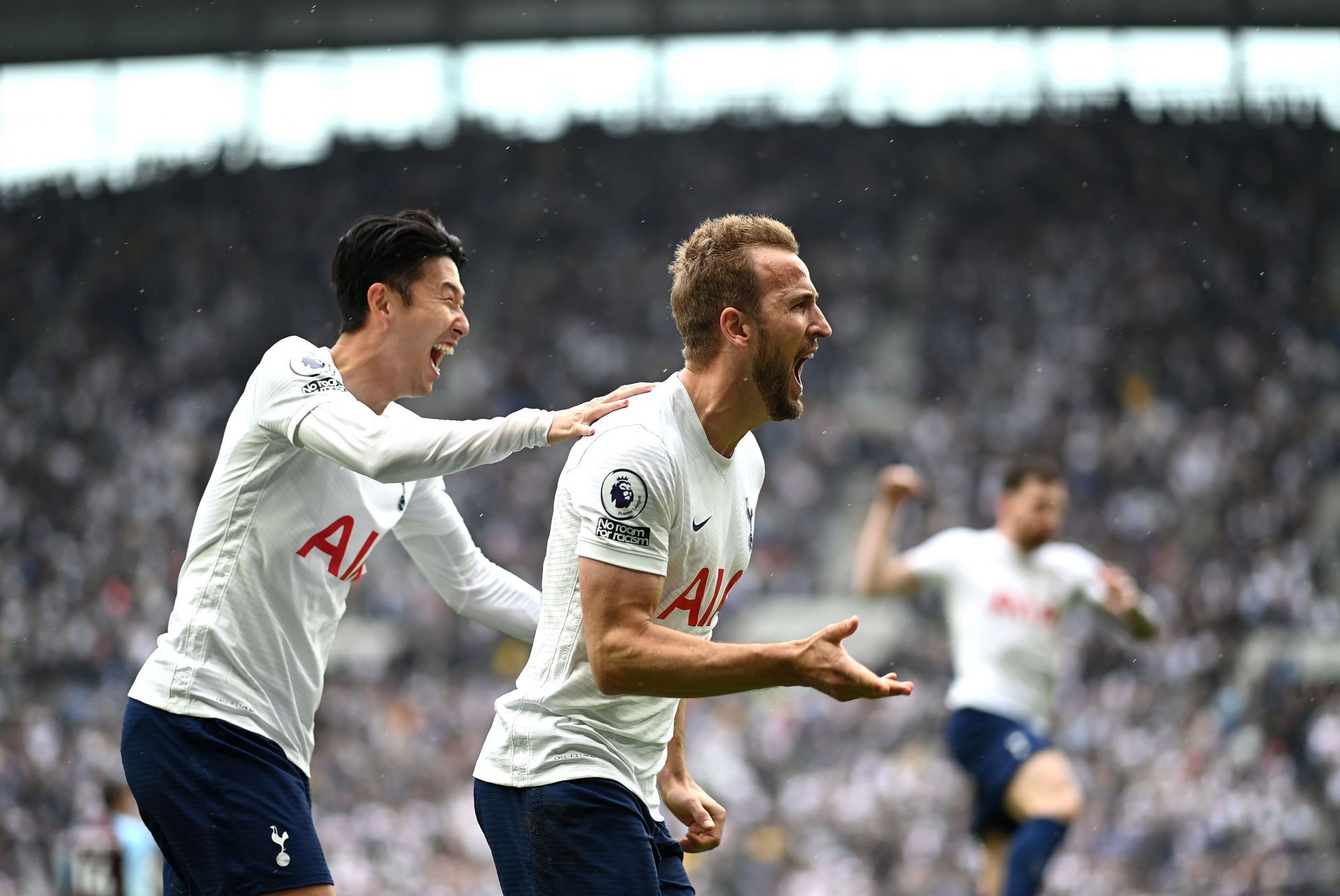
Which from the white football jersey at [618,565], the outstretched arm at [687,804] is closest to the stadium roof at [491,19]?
the outstretched arm at [687,804]

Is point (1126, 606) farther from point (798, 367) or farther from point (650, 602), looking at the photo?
point (650, 602)

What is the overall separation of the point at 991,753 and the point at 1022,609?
28.3 inches

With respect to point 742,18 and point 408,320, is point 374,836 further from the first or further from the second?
point 742,18

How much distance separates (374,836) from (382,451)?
1409 cm

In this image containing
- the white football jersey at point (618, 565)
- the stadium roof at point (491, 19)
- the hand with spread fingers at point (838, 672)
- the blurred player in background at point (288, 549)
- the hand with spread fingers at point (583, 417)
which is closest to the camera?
the hand with spread fingers at point (838, 672)

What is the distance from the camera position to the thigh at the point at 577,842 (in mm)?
2967

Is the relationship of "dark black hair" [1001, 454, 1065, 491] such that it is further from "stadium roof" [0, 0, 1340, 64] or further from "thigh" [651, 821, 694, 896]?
"stadium roof" [0, 0, 1340, 64]

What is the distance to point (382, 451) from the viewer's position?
10.6 feet

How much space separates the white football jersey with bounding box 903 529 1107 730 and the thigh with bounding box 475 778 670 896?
13.7 ft

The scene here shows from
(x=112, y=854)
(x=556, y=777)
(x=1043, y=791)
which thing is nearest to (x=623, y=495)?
(x=556, y=777)

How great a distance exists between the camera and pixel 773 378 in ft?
10.6

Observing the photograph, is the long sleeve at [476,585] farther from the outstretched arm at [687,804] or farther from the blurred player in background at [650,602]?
the blurred player in background at [650,602]

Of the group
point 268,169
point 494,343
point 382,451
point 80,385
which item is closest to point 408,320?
point 382,451

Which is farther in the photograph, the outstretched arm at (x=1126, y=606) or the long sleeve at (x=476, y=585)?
the outstretched arm at (x=1126, y=606)
